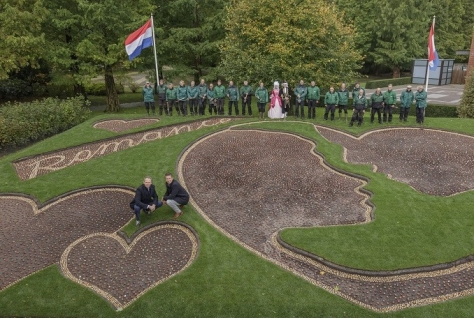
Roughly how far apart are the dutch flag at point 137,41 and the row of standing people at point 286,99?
2.54 meters

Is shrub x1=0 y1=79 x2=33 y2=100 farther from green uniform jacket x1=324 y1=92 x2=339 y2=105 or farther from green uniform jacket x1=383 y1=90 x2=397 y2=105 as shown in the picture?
green uniform jacket x1=383 y1=90 x2=397 y2=105

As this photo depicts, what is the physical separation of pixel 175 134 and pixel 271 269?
1372 cm

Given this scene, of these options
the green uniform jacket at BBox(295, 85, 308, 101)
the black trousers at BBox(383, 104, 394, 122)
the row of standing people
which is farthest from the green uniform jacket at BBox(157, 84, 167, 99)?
the black trousers at BBox(383, 104, 394, 122)

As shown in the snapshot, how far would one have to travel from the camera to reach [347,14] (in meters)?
65.7

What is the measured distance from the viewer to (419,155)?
1916 centimetres

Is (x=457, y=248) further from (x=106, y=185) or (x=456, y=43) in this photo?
(x=456, y=43)

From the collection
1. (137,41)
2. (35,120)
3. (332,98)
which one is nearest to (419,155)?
(332,98)

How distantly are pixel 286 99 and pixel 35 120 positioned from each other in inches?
667

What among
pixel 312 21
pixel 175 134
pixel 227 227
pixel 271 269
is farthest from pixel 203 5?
pixel 271 269

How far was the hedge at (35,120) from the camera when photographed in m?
24.5

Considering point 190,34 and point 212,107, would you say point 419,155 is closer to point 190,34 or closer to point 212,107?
point 212,107

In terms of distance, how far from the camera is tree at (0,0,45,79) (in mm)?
29938

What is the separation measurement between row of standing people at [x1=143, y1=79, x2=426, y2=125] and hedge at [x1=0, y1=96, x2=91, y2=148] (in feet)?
20.3

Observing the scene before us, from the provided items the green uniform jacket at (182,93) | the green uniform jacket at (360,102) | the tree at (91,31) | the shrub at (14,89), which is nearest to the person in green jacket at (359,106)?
the green uniform jacket at (360,102)
